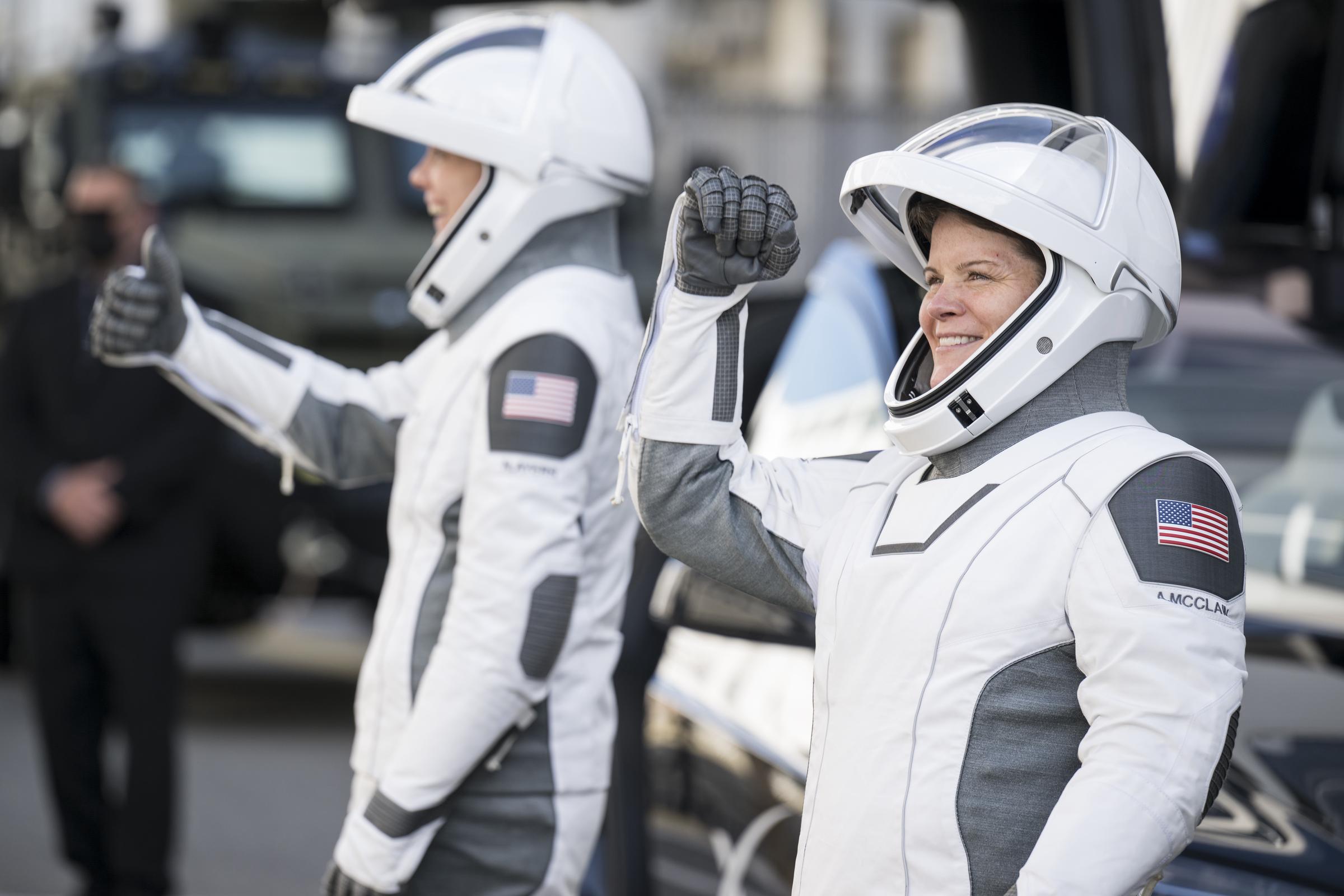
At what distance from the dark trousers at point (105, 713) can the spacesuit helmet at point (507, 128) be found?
2.48 meters

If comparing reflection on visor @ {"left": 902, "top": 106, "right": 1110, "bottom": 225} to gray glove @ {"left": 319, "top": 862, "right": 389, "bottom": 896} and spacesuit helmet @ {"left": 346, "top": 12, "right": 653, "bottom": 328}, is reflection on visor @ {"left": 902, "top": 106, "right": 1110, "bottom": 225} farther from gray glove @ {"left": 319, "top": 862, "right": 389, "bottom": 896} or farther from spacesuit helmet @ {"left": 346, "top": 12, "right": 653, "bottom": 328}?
gray glove @ {"left": 319, "top": 862, "right": 389, "bottom": 896}

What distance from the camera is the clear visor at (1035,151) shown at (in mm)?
1832

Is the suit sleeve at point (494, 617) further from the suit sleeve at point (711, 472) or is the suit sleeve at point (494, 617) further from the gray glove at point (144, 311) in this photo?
the gray glove at point (144, 311)

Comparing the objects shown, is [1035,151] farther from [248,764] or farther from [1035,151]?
[248,764]

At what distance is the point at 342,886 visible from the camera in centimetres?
255

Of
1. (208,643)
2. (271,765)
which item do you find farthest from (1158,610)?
(208,643)

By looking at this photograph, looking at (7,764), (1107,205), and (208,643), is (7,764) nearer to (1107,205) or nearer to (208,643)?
(208,643)

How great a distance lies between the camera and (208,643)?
360 inches

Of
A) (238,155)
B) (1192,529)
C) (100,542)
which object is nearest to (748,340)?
(1192,529)

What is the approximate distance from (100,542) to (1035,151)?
3.70m

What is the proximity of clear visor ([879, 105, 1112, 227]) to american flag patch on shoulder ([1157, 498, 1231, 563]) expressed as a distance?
308 millimetres

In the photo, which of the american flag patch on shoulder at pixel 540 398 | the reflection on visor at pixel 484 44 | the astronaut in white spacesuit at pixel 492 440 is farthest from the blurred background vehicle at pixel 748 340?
the reflection on visor at pixel 484 44

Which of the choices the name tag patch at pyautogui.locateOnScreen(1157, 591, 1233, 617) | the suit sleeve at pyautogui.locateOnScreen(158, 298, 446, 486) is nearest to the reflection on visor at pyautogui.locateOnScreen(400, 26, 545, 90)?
the suit sleeve at pyautogui.locateOnScreen(158, 298, 446, 486)

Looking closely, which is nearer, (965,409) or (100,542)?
(965,409)
